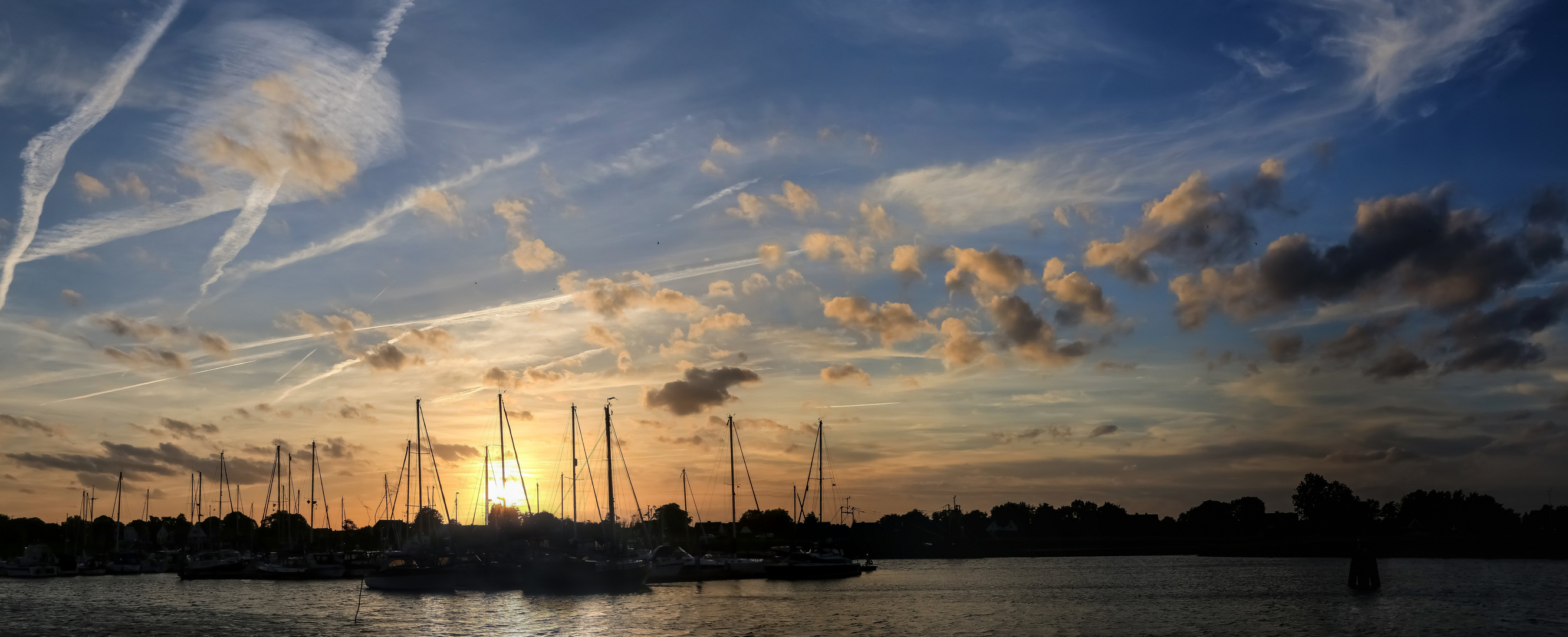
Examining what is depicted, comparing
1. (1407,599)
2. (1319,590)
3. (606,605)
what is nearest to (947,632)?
(606,605)

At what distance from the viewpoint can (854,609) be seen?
8712cm


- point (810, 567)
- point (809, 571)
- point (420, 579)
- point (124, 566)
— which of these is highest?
point (420, 579)

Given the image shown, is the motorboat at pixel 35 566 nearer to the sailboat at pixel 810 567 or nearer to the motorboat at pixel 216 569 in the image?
the motorboat at pixel 216 569

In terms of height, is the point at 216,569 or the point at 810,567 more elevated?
the point at 216,569

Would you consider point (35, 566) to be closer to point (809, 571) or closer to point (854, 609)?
point (809, 571)

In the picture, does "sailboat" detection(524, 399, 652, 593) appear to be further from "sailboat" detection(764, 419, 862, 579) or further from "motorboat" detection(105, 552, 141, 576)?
"motorboat" detection(105, 552, 141, 576)

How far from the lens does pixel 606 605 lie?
288ft

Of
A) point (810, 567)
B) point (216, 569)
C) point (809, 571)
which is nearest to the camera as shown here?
point (809, 571)

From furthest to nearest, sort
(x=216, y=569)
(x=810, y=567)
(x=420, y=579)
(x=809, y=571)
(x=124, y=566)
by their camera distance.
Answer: (x=124, y=566) < (x=216, y=569) < (x=810, y=567) < (x=809, y=571) < (x=420, y=579)

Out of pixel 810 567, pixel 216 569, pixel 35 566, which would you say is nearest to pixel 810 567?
pixel 810 567

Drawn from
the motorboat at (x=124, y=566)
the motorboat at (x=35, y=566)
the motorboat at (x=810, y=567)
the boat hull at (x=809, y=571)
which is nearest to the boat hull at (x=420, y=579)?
the boat hull at (x=809, y=571)

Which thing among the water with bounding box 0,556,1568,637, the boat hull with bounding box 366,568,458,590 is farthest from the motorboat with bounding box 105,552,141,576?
the boat hull with bounding box 366,568,458,590

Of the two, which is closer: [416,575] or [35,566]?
[416,575]

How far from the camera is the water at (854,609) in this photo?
69250 mm
